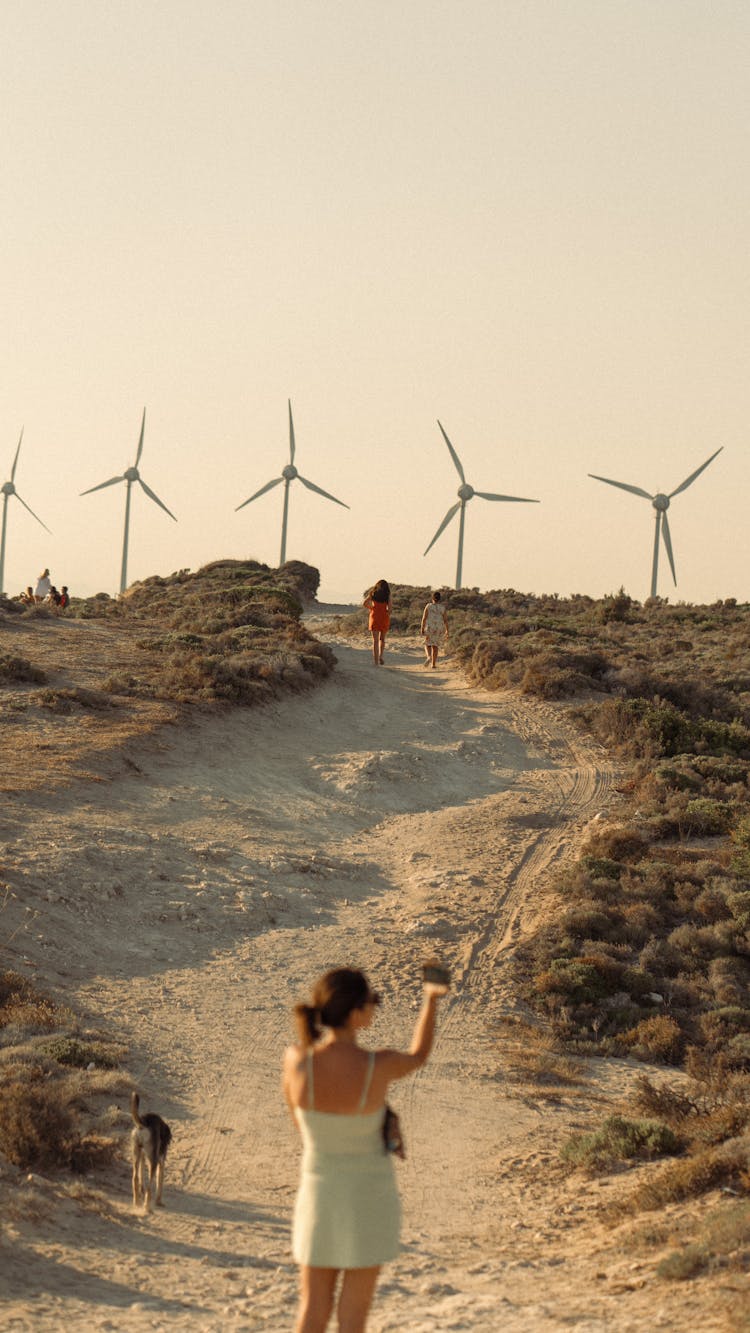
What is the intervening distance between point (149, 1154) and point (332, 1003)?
210 inches

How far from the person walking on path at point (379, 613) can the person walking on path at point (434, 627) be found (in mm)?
1043

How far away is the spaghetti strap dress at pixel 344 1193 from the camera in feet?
19.4

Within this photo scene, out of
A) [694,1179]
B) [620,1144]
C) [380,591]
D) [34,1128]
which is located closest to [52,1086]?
[34,1128]

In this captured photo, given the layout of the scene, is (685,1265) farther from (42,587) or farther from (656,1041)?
(42,587)

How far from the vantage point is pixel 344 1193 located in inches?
233

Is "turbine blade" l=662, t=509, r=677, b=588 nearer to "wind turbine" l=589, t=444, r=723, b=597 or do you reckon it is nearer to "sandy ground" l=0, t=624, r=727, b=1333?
"wind turbine" l=589, t=444, r=723, b=597

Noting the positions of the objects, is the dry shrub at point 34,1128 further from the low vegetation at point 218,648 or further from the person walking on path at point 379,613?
the person walking on path at point 379,613

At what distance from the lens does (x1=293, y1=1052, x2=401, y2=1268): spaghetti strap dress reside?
5914 mm

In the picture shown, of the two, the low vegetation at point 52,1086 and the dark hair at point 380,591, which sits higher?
the dark hair at point 380,591

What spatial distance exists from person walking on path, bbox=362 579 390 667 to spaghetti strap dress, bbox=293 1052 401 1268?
2938 cm

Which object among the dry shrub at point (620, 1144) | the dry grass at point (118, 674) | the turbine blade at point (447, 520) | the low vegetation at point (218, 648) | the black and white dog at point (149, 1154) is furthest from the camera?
the turbine blade at point (447, 520)

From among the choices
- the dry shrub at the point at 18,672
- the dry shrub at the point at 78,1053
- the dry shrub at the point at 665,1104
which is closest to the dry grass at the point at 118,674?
the dry shrub at the point at 18,672

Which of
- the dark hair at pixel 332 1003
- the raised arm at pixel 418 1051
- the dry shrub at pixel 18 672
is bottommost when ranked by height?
the raised arm at pixel 418 1051

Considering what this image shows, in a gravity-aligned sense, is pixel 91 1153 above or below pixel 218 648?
below
